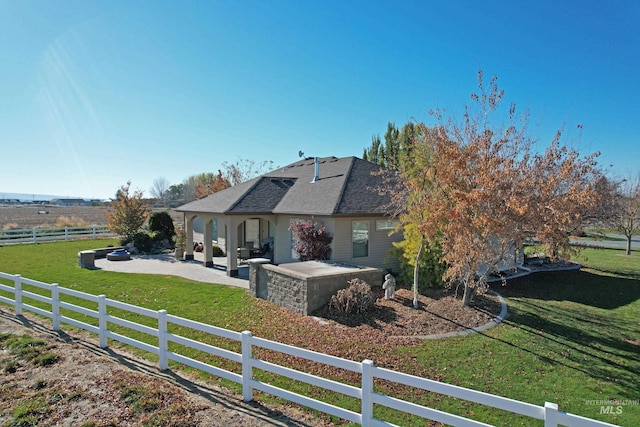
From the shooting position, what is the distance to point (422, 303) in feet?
33.5

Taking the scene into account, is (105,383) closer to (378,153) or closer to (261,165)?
(378,153)

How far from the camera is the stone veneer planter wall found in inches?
377

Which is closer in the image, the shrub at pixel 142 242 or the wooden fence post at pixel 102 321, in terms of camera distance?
the wooden fence post at pixel 102 321

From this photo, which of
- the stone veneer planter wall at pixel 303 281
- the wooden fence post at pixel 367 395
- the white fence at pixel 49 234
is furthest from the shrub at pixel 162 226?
the wooden fence post at pixel 367 395

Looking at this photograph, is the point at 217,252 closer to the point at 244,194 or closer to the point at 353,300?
the point at 244,194

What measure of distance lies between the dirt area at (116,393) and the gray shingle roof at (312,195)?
267 inches

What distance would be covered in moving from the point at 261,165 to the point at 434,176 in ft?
111

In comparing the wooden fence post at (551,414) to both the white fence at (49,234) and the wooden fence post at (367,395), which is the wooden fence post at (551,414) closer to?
the wooden fence post at (367,395)

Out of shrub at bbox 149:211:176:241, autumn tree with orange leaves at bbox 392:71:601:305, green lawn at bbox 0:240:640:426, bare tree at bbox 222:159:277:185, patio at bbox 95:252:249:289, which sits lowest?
green lawn at bbox 0:240:640:426

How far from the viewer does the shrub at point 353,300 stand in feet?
30.1

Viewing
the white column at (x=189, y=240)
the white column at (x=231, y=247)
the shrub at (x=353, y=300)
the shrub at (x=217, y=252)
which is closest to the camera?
the shrub at (x=353, y=300)

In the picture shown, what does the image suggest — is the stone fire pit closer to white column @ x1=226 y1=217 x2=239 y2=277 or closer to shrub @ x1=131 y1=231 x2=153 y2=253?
shrub @ x1=131 y1=231 x2=153 y2=253

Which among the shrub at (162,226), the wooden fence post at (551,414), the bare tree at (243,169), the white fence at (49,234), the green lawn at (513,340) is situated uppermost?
the bare tree at (243,169)

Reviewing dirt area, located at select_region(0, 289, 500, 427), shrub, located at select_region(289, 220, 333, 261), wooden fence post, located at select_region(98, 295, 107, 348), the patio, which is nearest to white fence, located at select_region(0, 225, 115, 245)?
the patio
